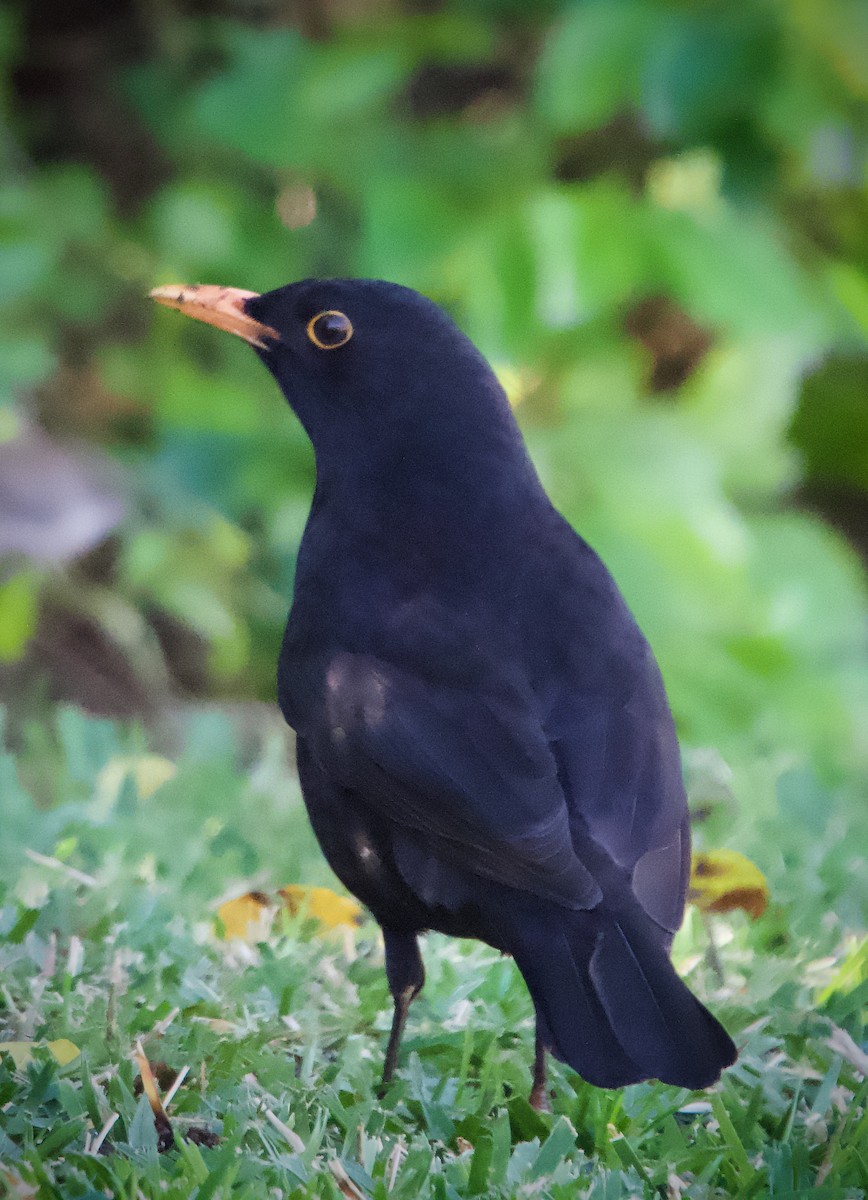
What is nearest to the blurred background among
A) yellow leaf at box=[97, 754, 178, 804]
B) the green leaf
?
the green leaf

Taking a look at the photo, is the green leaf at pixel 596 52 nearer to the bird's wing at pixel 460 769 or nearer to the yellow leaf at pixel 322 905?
the yellow leaf at pixel 322 905

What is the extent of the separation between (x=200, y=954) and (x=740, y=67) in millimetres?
3329

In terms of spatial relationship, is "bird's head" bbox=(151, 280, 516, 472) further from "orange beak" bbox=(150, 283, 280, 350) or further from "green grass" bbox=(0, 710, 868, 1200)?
"green grass" bbox=(0, 710, 868, 1200)

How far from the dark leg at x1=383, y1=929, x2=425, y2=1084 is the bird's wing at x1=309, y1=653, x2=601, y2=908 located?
290mm

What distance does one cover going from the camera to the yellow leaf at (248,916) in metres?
2.80

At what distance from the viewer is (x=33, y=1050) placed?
85.9 inches

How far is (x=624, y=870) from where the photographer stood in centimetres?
205

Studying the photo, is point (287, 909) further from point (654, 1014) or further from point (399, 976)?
point (654, 1014)

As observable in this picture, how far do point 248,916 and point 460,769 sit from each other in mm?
998

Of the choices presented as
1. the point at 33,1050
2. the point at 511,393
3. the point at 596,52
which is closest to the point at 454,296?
the point at 511,393

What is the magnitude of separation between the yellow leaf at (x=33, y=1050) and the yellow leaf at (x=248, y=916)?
0.61 m

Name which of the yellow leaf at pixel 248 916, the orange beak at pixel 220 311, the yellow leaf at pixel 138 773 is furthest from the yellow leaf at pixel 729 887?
the orange beak at pixel 220 311

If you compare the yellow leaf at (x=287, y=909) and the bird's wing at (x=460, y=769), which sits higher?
the bird's wing at (x=460, y=769)

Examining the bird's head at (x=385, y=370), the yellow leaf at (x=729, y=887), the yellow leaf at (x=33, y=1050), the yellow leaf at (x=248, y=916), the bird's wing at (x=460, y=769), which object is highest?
the bird's head at (x=385, y=370)
